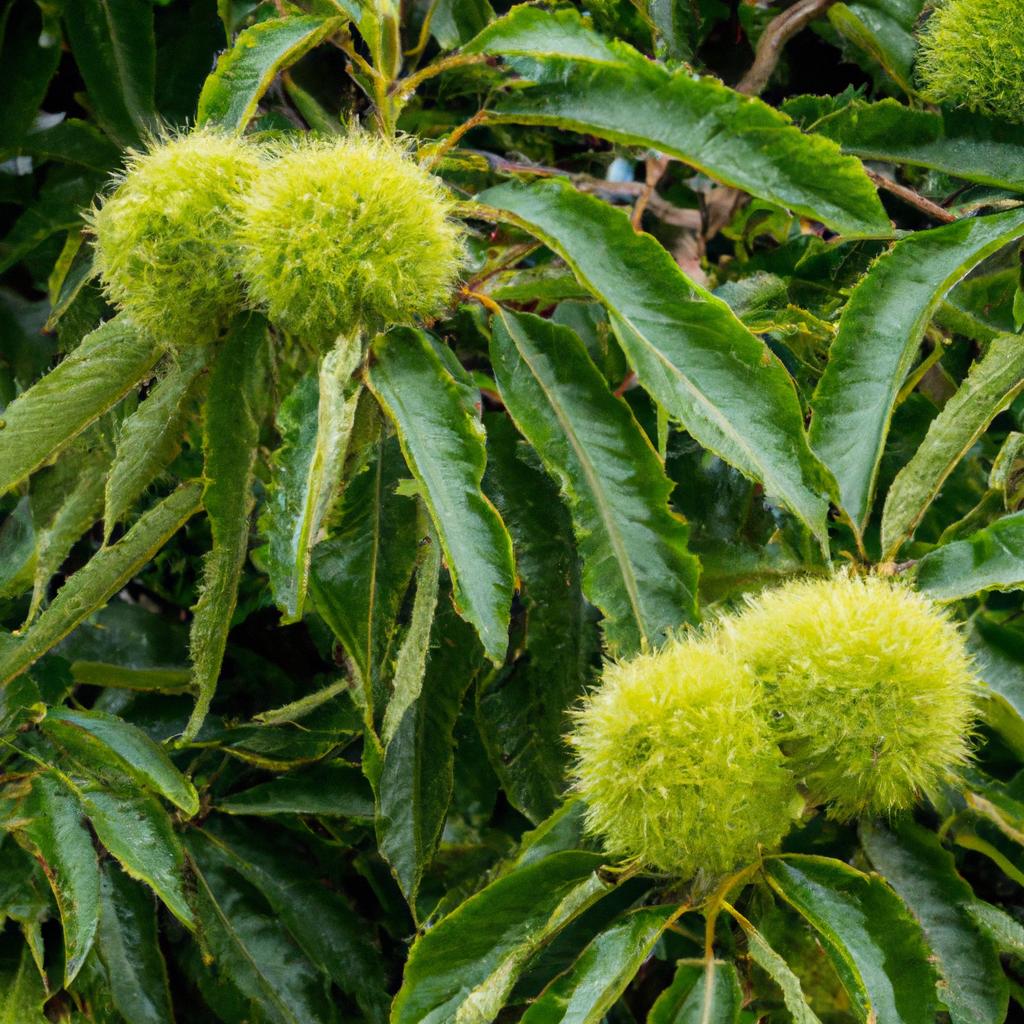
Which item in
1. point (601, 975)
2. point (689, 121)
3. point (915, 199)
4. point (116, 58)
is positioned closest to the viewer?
point (601, 975)

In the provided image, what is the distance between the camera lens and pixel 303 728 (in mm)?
997

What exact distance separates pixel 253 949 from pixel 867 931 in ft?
1.69

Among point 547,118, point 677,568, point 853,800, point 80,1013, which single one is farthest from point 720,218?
point 80,1013

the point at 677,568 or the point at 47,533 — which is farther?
the point at 47,533

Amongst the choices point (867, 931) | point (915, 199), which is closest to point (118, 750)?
point (867, 931)

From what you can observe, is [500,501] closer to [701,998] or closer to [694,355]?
[694,355]

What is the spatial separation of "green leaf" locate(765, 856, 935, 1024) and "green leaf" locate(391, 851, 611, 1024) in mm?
116

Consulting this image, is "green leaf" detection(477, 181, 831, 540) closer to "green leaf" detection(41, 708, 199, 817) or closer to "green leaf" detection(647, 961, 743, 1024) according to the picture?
"green leaf" detection(647, 961, 743, 1024)

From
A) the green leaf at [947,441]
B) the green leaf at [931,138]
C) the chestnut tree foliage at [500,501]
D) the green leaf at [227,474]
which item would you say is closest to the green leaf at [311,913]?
the chestnut tree foliage at [500,501]

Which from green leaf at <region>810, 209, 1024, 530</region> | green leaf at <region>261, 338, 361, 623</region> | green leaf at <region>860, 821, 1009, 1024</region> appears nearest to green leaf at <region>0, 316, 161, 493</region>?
green leaf at <region>261, 338, 361, 623</region>

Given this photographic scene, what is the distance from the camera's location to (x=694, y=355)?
2.40 feet

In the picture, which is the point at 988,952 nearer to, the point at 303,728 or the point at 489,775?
the point at 489,775

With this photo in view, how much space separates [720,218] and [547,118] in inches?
13.5

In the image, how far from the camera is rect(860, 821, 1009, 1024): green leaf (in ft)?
2.43
